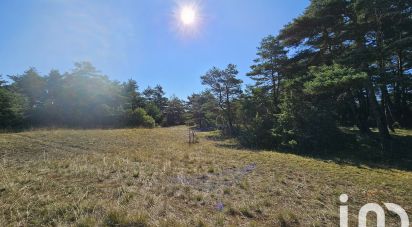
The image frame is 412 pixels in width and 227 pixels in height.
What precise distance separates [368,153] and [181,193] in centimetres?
1200

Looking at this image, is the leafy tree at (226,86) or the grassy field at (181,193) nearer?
the grassy field at (181,193)

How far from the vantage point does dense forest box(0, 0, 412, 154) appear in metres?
13.2

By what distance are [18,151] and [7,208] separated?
8.18m

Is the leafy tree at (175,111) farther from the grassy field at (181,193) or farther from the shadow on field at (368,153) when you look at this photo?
the grassy field at (181,193)

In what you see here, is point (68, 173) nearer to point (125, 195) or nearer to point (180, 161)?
point (125, 195)

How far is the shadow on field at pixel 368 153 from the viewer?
1120cm

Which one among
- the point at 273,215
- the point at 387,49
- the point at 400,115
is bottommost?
the point at 273,215

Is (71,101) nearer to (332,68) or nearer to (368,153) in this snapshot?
(332,68)

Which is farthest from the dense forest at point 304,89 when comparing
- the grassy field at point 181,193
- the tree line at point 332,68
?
the grassy field at point 181,193

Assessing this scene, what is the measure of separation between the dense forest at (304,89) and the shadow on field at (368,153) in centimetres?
61

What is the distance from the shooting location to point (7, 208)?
471 centimetres

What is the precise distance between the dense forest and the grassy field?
594cm

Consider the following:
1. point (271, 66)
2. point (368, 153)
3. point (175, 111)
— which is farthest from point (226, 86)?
point (175, 111)

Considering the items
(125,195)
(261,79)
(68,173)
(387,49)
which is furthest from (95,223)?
(261,79)
